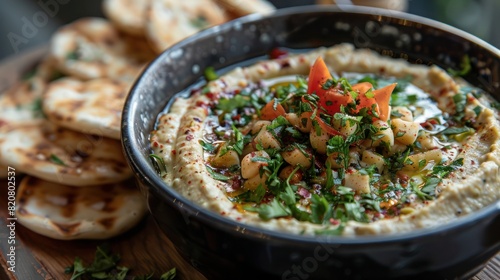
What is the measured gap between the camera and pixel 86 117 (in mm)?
3910

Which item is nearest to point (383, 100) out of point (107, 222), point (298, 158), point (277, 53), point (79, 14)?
point (298, 158)

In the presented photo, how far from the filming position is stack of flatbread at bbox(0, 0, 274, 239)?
368cm

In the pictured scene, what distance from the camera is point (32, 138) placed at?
4105 millimetres

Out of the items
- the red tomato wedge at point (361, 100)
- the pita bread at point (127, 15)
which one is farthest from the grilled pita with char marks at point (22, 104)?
the red tomato wedge at point (361, 100)

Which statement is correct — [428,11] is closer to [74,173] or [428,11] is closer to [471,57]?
[471,57]

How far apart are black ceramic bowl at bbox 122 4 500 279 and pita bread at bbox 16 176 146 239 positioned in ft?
1.66

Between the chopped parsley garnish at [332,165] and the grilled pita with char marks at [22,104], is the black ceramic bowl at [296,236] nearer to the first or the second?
the chopped parsley garnish at [332,165]

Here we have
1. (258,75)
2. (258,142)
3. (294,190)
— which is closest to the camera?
(294,190)

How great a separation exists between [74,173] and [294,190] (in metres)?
1.56

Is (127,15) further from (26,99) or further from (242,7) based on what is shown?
(26,99)

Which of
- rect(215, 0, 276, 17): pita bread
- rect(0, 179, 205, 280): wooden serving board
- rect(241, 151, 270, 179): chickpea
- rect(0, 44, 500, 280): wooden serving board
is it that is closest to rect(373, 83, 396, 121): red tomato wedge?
rect(241, 151, 270, 179): chickpea

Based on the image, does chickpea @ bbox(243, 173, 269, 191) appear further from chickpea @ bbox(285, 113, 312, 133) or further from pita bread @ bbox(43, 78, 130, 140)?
pita bread @ bbox(43, 78, 130, 140)

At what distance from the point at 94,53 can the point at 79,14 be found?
9.06ft

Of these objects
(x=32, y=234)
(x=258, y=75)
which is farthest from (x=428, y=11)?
(x=32, y=234)
